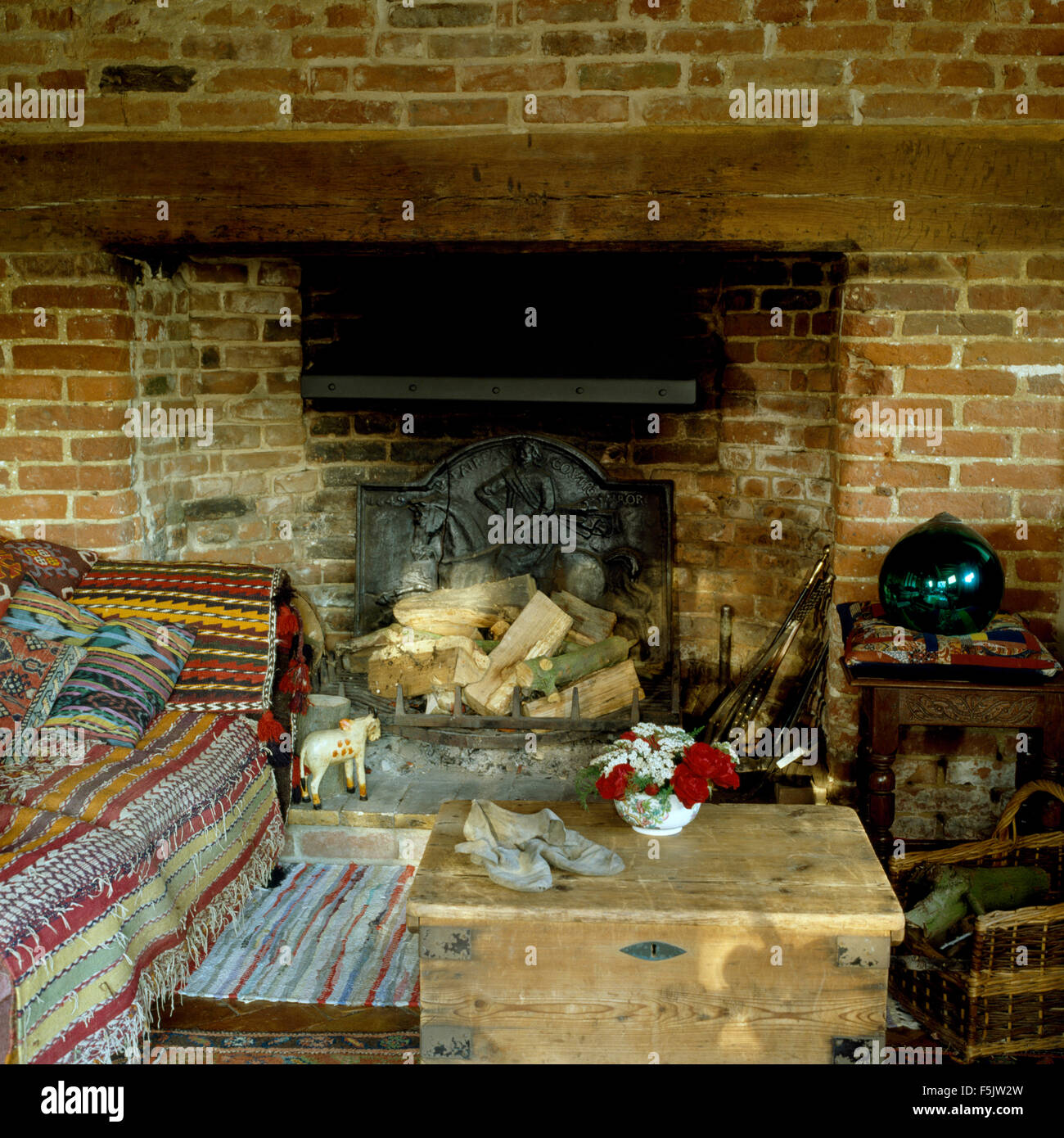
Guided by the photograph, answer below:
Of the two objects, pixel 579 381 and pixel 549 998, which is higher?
pixel 579 381

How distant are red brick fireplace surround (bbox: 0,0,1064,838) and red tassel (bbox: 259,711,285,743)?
84cm

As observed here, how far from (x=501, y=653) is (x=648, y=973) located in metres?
1.55

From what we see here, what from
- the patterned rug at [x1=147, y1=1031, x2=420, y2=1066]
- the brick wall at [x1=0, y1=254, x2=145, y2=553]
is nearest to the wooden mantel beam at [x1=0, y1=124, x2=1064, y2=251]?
the brick wall at [x1=0, y1=254, x2=145, y2=553]

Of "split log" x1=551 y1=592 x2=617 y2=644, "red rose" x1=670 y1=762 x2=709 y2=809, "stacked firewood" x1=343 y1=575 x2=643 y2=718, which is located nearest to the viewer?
"red rose" x1=670 y1=762 x2=709 y2=809

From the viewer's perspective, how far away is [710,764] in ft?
7.38

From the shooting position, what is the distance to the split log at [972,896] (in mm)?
2525

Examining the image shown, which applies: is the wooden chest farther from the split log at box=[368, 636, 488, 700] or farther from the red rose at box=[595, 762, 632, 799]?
the split log at box=[368, 636, 488, 700]

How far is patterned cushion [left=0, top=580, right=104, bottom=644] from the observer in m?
2.85

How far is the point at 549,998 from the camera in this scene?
2.06 metres

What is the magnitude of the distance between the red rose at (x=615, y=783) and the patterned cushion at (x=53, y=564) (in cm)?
170

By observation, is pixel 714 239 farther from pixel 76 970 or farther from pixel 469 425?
pixel 76 970

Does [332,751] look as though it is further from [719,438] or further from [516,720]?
[719,438]
